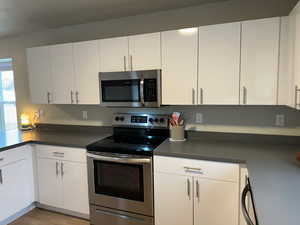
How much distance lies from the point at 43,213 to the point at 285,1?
138 inches

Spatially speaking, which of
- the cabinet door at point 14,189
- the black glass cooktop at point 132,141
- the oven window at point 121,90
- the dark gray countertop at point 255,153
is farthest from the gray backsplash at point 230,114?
the cabinet door at point 14,189

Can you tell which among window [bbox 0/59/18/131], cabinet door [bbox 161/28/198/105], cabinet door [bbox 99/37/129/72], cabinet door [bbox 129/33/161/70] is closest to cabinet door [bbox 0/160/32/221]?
cabinet door [bbox 99/37/129/72]

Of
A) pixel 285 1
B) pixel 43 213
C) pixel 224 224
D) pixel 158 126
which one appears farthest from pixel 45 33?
pixel 224 224

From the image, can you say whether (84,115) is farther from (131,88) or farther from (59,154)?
(131,88)

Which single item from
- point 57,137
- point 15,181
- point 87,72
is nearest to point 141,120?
point 87,72

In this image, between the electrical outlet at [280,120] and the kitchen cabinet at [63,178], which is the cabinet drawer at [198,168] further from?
the kitchen cabinet at [63,178]

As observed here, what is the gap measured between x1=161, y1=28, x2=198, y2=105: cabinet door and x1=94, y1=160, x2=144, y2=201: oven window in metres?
0.79

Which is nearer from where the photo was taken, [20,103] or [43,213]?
[43,213]

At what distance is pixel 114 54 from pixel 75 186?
154cm

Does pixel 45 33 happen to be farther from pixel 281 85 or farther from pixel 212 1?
pixel 281 85

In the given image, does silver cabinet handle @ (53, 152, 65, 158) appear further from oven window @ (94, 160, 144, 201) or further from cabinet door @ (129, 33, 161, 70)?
cabinet door @ (129, 33, 161, 70)

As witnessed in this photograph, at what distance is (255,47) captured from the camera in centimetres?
193

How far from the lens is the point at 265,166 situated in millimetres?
1619

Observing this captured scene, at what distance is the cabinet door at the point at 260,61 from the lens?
1875 millimetres
